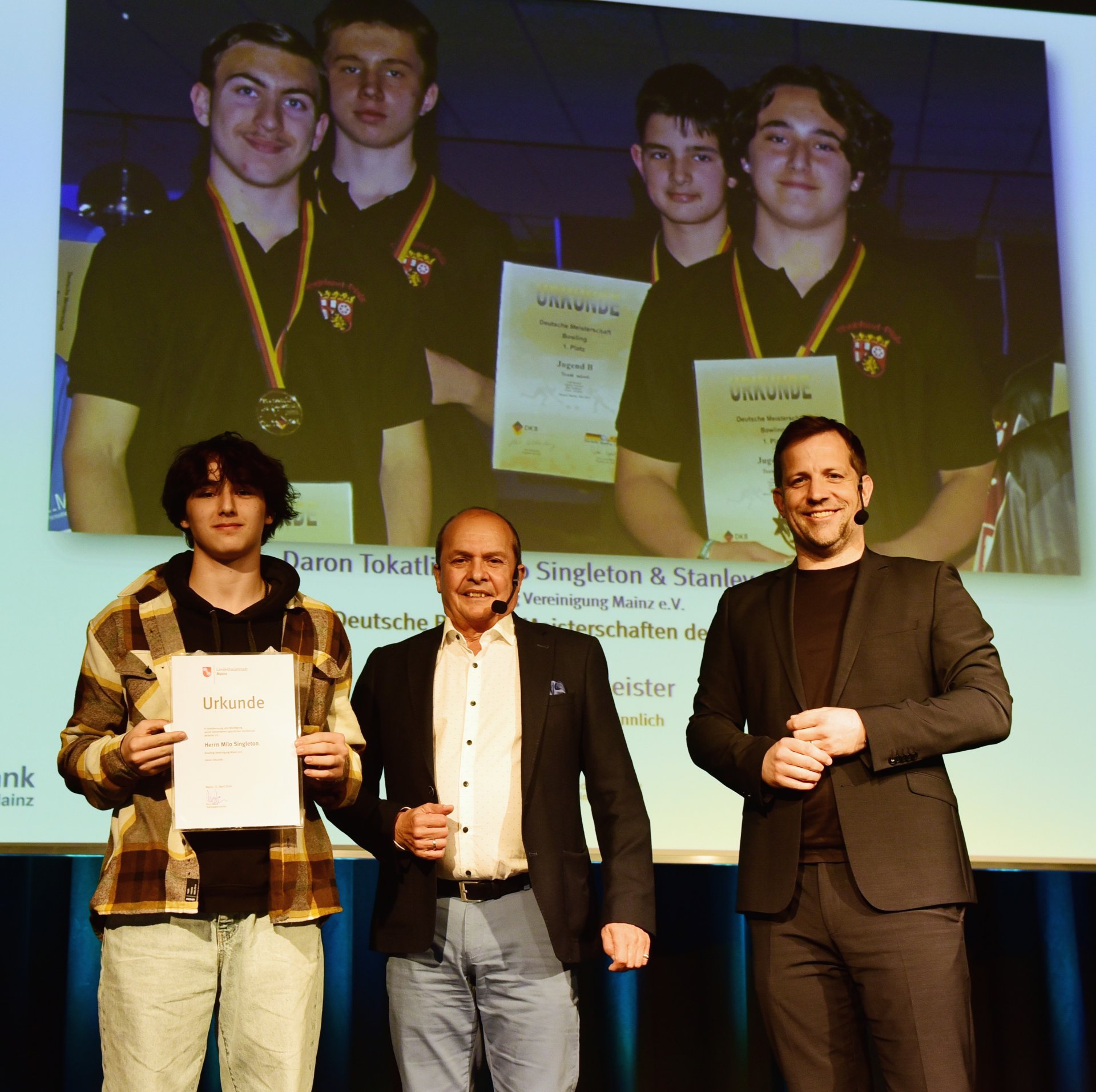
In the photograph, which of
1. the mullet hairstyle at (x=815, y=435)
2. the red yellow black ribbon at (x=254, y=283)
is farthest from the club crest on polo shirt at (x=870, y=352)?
the red yellow black ribbon at (x=254, y=283)

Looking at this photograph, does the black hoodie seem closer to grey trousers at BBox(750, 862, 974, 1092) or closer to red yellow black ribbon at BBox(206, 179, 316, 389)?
grey trousers at BBox(750, 862, 974, 1092)

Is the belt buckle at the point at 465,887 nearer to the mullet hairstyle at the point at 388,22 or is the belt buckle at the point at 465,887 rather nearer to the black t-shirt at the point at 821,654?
the black t-shirt at the point at 821,654

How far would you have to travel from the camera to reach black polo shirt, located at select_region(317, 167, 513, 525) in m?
3.61

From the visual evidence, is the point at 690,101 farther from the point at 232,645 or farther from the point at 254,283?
the point at 232,645

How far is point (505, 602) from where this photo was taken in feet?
8.16

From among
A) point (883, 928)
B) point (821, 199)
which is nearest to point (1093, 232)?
point (821, 199)

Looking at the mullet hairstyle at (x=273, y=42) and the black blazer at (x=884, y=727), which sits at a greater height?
the mullet hairstyle at (x=273, y=42)

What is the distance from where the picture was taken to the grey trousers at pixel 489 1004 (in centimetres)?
229

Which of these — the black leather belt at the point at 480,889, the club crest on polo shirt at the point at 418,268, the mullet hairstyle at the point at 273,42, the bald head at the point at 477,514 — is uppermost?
the mullet hairstyle at the point at 273,42

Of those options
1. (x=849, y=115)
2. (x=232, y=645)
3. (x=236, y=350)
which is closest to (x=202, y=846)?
(x=232, y=645)

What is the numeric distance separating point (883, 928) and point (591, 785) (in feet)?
1.98

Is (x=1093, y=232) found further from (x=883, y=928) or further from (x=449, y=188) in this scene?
(x=883, y=928)

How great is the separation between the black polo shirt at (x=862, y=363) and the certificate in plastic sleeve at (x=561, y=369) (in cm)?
6

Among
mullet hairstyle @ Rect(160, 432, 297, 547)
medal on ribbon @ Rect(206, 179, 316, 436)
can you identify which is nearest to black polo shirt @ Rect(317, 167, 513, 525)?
medal on ribbon @ Rect(206, 179, 316, 436)
